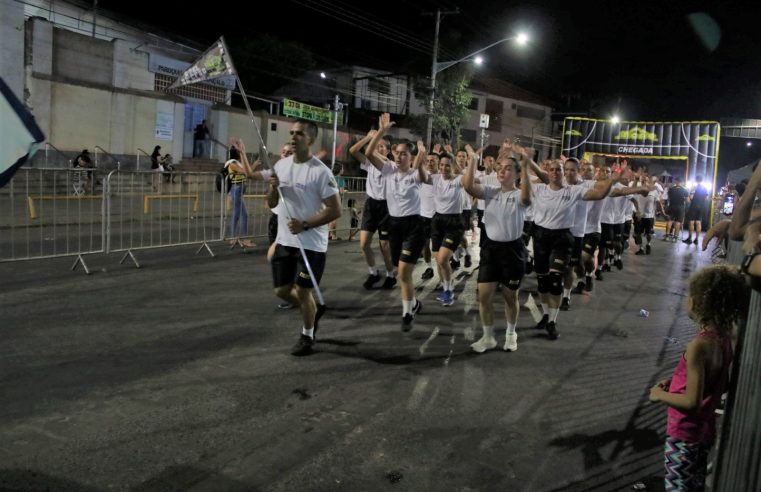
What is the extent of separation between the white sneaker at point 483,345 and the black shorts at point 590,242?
13.4ft

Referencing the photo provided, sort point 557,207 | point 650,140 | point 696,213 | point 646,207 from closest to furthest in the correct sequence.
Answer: point 557,207
point 646,207
point 696,213
point 650,140

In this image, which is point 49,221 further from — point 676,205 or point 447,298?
point 676,205

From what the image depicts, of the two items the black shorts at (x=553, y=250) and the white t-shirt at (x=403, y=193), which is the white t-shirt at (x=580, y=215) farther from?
the white t-shirt at (x=403, y=193)

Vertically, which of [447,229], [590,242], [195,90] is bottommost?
[590,242]

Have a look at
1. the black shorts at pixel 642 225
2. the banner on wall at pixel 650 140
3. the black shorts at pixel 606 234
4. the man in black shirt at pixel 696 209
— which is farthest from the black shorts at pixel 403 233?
the banner on wall at pixel 650 140

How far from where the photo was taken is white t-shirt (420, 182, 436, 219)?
906 centimetres

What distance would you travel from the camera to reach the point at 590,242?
9.66 metres

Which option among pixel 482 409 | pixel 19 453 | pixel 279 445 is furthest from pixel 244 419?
pixel 482 409

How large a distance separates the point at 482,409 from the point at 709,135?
74.6 feet

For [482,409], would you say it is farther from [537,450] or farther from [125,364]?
[125,364]

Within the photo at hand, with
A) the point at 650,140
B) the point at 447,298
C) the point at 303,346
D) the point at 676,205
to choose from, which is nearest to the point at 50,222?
the point at 447,298

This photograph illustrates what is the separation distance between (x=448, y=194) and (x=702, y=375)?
19.1 feet

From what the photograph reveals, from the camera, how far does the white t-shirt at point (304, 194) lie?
18.2 feet

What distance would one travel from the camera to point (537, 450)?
13.3 ft
